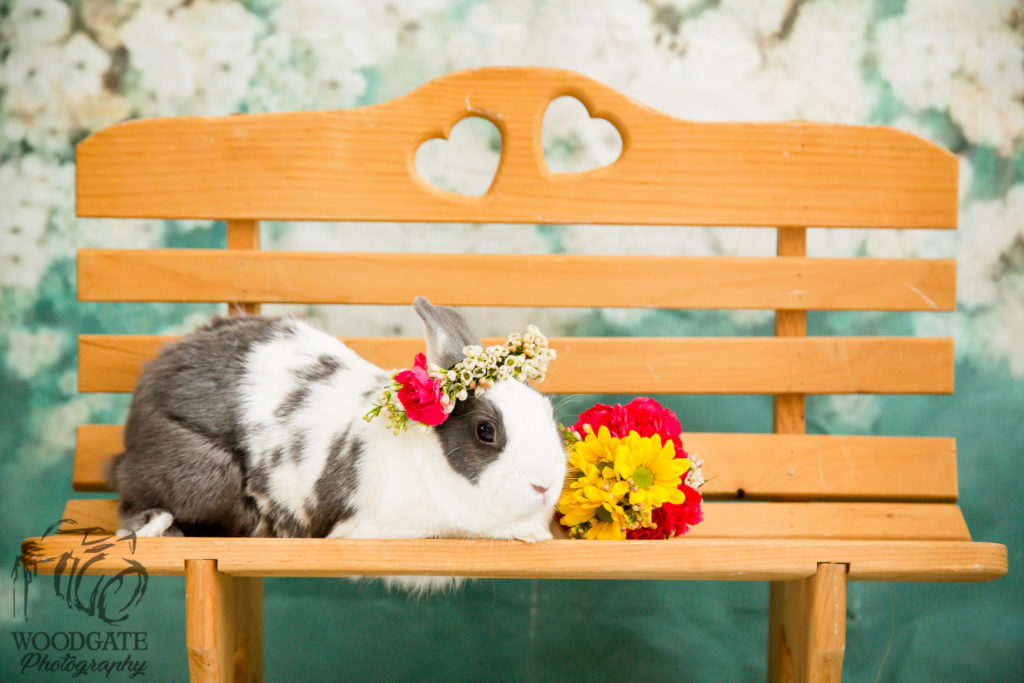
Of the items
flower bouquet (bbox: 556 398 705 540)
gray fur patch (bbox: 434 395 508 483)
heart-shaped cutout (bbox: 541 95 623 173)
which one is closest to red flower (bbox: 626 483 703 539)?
flower bouquet (bbox: 556 398 705 540)

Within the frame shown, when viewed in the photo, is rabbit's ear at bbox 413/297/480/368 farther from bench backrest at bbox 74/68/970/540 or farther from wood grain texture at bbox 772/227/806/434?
wood grain texture at bbox 772/227/806/434

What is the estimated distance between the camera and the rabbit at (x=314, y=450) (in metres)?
1.02

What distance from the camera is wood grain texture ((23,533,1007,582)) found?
990mm

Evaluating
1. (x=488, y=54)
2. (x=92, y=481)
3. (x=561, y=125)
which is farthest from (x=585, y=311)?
(x=92, y=481)

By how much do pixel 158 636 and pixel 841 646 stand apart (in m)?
1.22

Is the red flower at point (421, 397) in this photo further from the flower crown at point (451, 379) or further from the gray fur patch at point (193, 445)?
the gray fur patch at point (193, 445)

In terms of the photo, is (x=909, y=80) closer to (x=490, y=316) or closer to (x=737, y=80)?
(x=737, y=80)

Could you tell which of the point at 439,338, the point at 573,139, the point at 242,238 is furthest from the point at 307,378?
the point at 573,139

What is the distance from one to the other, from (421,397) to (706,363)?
2.12 feet

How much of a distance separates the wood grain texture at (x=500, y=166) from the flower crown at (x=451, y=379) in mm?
435

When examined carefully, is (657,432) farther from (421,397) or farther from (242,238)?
(242,238)

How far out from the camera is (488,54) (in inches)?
61.6

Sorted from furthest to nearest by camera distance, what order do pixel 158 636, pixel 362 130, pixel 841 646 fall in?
1. pixel 158 636
2. pixel 362 130
3. pixel 841 646

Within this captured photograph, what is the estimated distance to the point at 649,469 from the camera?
1.10m
